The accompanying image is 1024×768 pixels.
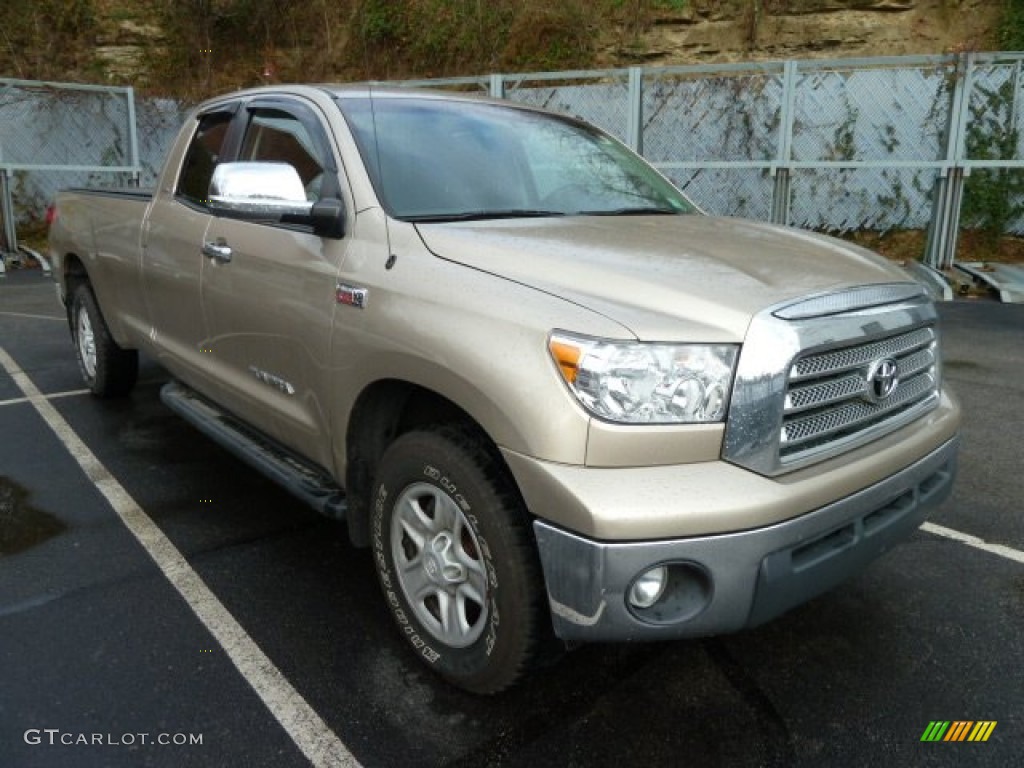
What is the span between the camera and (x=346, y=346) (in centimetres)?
286

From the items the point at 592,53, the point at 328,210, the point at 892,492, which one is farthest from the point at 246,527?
the point at 592,53

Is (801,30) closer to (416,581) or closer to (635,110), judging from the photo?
(635,110)

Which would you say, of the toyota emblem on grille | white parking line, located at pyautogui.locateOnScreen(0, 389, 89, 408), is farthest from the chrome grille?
white parking line, located at pyautogui.locateOnScreen(0, 389, 89, 408)

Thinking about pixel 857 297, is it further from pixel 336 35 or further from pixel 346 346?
pixel 336 35

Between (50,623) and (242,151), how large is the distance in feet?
7.19

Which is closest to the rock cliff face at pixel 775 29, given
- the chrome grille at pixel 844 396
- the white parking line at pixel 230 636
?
the white parking line at pixel 230 636

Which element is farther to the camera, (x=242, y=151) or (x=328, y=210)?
(x=242, y=151)

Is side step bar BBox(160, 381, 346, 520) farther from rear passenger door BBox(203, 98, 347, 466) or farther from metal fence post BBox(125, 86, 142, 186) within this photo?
metal fence post BBox(125, 86, 142, 186)

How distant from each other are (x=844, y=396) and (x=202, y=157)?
135 inches

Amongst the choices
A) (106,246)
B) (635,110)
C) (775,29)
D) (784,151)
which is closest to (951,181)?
(784,151)

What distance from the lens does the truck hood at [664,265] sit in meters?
2.24

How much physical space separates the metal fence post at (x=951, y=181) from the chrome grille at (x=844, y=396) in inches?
355

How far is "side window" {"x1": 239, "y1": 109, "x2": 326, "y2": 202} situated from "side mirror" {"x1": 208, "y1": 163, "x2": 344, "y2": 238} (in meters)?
0.19

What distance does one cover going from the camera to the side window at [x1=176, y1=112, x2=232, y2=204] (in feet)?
13.9
